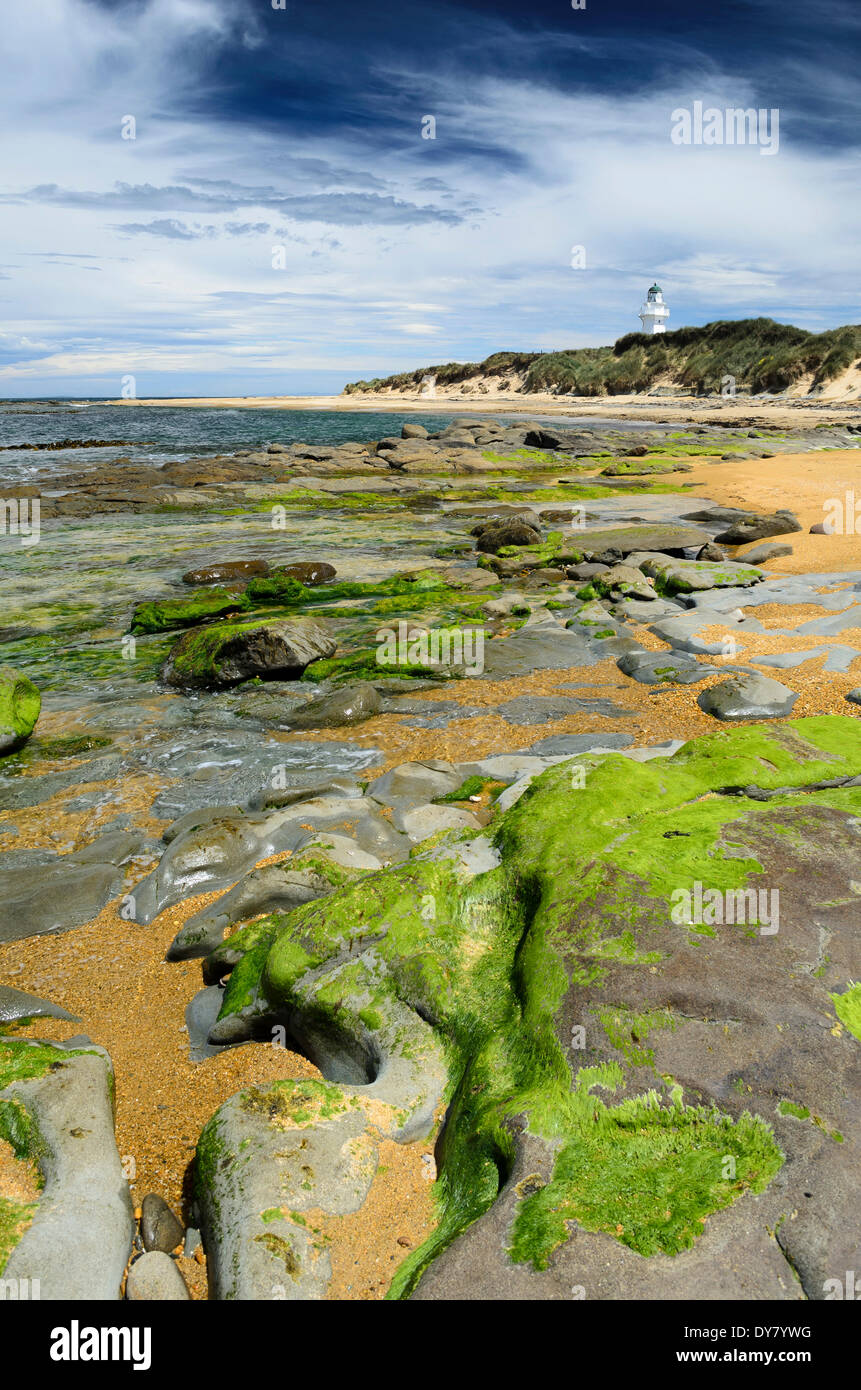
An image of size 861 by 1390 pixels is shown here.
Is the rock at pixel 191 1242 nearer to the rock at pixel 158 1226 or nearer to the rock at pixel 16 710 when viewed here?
the rock at pixel 158 1226

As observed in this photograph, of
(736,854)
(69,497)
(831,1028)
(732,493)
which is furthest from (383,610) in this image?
(69,497)

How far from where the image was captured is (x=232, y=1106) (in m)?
3.83

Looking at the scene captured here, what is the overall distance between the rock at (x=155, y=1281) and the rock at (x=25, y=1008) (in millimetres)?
2196

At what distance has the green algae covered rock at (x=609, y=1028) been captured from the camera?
2.83m

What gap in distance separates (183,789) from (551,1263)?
6.61m

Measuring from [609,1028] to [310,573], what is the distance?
15.4 m

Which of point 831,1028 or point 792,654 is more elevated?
point 792,654

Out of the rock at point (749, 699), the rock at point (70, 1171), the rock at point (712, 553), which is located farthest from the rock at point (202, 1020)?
the rock at point (712, 553)

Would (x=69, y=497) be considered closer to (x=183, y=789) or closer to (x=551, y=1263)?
(x=183, y=789)

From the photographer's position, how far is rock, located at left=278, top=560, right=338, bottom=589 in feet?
58.0

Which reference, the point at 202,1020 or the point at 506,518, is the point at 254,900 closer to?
the point at 202,1020

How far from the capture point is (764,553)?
1745cm

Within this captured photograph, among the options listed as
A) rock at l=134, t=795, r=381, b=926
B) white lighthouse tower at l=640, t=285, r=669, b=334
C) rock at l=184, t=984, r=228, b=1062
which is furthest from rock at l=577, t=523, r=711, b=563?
white lighthouse tower at l=640, t=285, r=669, b=334
